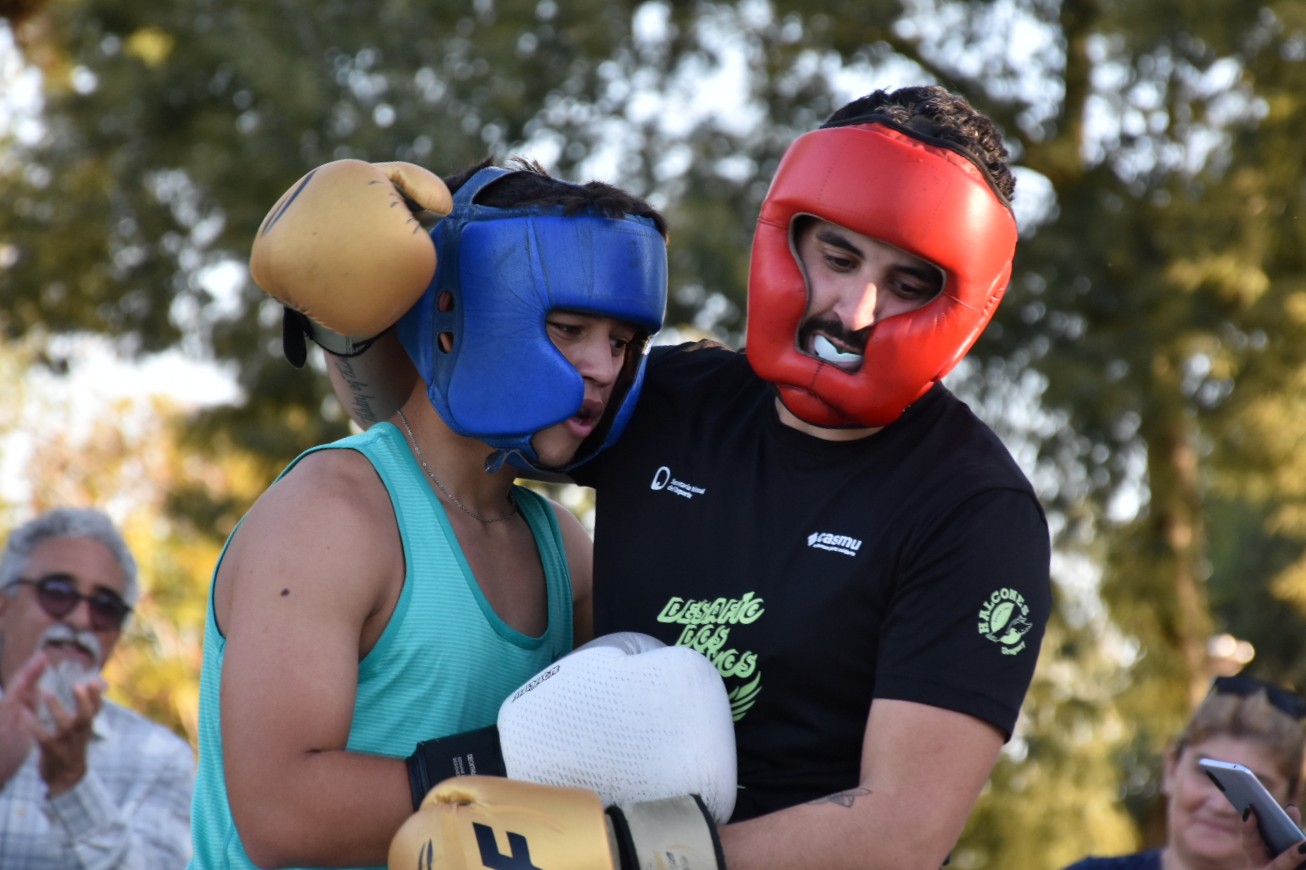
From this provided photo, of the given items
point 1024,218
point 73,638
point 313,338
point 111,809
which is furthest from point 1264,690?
point 1024,218

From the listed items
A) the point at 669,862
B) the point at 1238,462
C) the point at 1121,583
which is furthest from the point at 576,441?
the point at 1121,583

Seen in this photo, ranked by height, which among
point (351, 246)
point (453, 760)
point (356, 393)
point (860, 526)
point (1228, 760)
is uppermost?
point (351, 246)

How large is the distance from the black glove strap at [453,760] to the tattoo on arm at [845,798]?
49 centimetres

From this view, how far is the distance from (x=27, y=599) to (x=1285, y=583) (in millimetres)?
6272

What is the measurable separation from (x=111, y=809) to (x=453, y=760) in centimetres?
244

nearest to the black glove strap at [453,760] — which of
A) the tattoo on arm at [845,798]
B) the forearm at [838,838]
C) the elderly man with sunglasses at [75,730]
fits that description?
the forearm at [838,838]

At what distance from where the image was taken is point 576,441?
9.45 feet

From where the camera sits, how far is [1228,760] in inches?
160

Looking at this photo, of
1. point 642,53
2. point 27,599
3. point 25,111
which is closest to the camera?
point 27,599

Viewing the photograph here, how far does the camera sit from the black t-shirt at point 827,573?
8.00ft

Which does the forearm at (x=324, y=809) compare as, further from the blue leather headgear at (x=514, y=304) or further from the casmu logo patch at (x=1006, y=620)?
the casmu logo patch at (x=1006, y=620)

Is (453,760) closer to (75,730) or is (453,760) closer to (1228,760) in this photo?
(75,730)

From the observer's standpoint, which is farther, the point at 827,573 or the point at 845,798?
the point at 827,573

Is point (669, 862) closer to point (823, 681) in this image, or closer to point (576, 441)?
point (823, 681)
